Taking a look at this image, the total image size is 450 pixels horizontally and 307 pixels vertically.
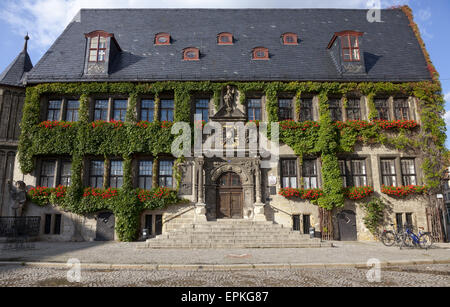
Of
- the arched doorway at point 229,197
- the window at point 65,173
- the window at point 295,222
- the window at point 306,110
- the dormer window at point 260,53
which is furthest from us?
the dormer window at point 260,53

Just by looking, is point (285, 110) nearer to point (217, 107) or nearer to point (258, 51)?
point (217, 107)

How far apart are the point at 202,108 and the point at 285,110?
5214 millimetres

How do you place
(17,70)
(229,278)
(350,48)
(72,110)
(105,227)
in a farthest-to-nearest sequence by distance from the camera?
(17,70) → (350,48) → (72,110) → (105,227) → (229,278)

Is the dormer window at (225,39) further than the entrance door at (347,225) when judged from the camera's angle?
Yes

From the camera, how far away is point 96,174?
17.4 metres

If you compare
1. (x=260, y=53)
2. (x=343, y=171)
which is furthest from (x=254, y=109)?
(x=343, y=171)

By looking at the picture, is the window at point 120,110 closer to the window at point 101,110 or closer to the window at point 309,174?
the window at point 101,110

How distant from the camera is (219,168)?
1709 centimetres

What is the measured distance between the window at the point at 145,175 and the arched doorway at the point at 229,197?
409 cm

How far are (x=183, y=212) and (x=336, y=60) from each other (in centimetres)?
1402

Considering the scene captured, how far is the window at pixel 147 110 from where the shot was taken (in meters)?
18.1

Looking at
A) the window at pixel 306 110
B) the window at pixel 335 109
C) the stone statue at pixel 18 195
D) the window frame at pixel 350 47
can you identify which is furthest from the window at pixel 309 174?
the stone statue at pixel 18 195

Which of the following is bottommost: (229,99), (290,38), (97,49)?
(229,99)

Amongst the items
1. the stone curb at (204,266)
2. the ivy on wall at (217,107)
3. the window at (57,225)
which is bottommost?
the stone curb at (204,266)
